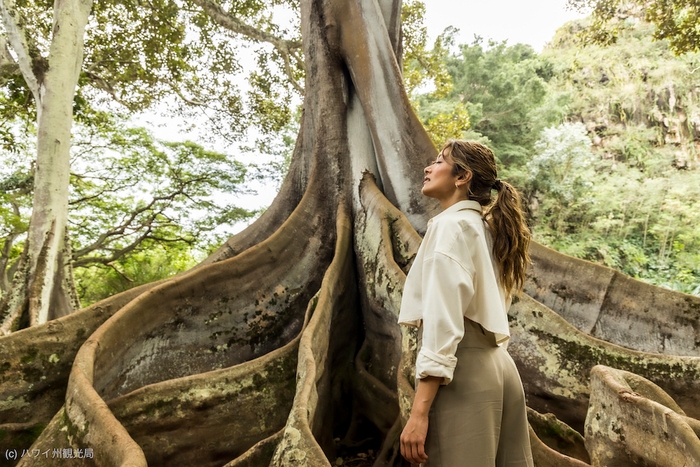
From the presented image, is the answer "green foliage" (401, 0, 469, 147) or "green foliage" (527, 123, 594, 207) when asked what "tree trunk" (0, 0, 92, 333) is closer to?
"green foliage" (401, 0, 469, 147)

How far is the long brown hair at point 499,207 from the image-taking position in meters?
1.46

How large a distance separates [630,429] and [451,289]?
1359mm

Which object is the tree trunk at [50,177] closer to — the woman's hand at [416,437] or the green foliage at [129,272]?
the woman's hand at [416,437]

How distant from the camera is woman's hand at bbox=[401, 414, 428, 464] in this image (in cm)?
128

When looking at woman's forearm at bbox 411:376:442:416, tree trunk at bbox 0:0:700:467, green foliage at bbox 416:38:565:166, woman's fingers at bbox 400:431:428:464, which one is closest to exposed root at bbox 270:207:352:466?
tree trunk at bbox 0:0:700:467

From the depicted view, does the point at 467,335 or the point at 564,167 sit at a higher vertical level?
the point at 467,335

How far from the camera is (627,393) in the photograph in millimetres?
1992

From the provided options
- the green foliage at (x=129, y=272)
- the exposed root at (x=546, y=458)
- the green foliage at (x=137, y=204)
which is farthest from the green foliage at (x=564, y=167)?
the exposed root at (x=546, y=458)

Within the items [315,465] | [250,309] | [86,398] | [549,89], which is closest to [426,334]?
[315,465]

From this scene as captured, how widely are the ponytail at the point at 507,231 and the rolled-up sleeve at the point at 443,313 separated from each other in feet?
0.75

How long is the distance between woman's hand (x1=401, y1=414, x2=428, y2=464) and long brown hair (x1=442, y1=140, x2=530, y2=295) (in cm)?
53

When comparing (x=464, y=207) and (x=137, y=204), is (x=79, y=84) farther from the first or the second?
(x=464, y=207)

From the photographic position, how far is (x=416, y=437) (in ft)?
4.22

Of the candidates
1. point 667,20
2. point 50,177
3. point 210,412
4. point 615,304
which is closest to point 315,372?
point 210,412
